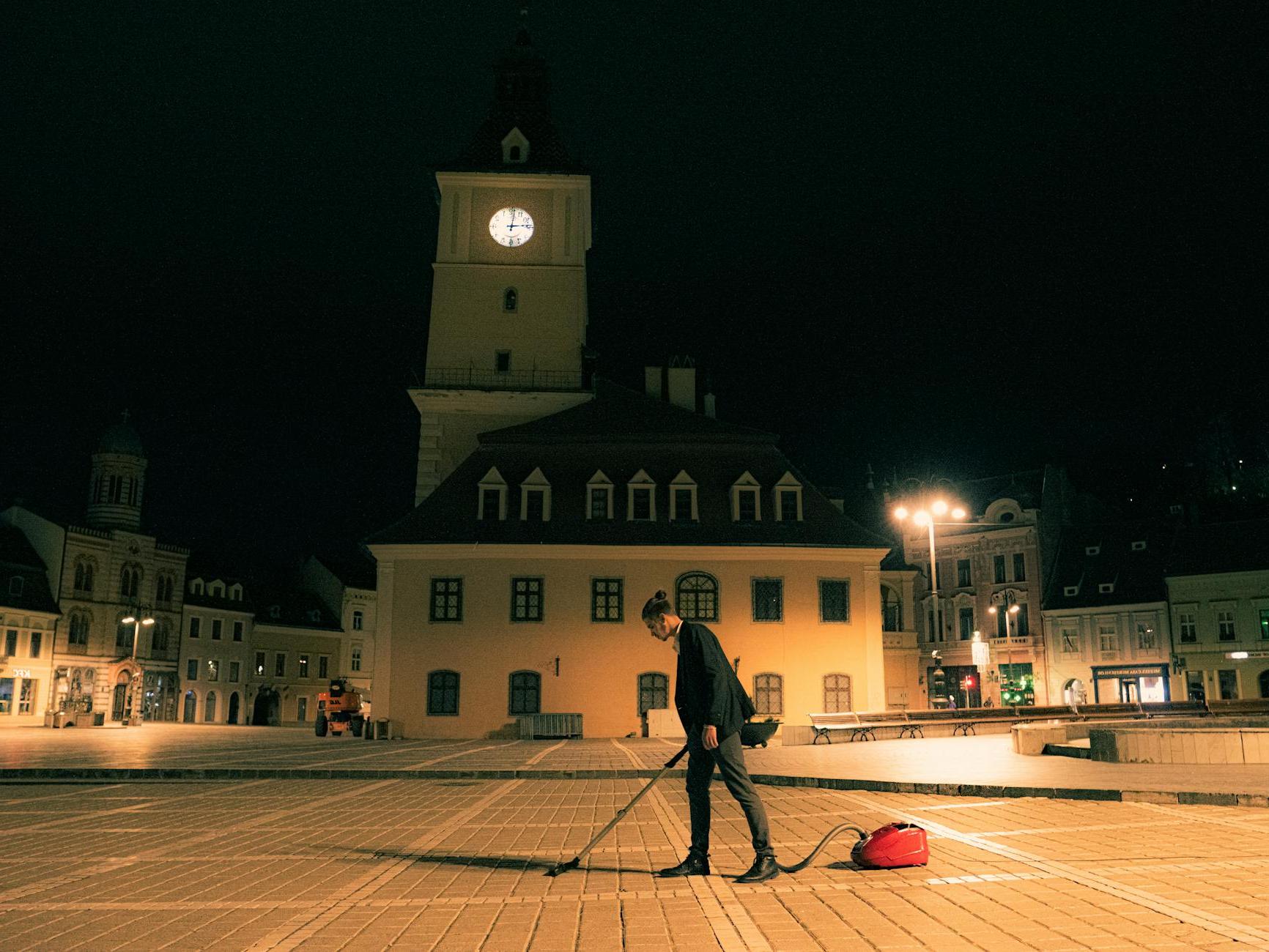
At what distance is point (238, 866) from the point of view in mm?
8344

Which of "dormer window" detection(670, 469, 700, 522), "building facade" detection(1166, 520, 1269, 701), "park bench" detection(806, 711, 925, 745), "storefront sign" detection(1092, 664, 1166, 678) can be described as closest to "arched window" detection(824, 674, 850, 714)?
"dormer window" detection(670, 469, 700, 522)

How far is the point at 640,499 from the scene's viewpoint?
40656 mm

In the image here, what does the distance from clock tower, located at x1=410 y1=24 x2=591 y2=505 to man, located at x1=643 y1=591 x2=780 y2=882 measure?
127ft

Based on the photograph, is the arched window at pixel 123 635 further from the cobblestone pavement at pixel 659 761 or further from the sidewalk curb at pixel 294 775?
the sidewalk curb at pixel 294 775

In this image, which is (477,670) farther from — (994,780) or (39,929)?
(39,929)

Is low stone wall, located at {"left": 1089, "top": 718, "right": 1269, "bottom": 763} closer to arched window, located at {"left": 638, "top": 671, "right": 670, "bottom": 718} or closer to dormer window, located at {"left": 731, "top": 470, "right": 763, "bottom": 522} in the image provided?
arched window, located at {"left": 638, "top": 671, "right": 670, "bottom": 718}

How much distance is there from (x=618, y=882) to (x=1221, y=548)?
189 ft

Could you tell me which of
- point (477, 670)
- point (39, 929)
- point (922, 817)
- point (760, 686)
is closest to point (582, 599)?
point (477, 670)

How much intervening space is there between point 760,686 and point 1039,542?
104 feet

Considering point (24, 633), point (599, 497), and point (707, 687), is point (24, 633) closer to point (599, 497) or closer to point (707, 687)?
point (599, 497)

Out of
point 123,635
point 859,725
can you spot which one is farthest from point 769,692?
point 123,635

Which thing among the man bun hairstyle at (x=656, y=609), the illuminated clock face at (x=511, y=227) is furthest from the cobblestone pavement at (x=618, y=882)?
the illuminated clock face at (x=511, y=227)

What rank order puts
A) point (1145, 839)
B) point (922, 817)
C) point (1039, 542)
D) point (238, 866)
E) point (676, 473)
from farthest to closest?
Answer: point (1039, 542) < point (676, 473) < point (922, 817) < point (1145, 839) < point (238, 866)

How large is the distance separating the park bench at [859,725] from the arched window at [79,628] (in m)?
50.8
